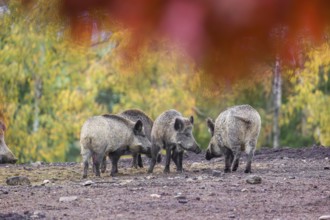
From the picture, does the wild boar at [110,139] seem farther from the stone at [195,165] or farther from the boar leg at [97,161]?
the stone at [195,165]

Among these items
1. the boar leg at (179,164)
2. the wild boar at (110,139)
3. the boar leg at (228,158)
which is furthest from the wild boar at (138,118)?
the boar leg at (228,158)

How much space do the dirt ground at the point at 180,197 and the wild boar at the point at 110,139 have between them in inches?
13.4

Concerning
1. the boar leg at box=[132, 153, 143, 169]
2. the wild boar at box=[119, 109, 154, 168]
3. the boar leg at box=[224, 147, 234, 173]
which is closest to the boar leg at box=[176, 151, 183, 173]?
the boar leg at box=[224, 147, 234, 173]

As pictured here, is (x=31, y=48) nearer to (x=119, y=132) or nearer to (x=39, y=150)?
(x=119, y=132)

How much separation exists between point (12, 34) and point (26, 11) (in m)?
0.27

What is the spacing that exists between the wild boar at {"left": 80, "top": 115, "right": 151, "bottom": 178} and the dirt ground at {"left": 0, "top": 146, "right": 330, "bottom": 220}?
1.12 ft

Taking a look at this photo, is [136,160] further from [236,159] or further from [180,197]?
[180,197]

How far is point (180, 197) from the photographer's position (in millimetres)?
6555

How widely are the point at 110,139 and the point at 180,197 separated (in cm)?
363

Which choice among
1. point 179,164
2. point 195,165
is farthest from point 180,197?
point 195,165

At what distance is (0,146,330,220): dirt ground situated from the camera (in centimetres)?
576

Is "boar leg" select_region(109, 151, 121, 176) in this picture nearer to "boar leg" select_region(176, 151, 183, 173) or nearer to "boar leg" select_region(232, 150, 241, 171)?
"boar leg" select_region(176, 151, 183, 173)

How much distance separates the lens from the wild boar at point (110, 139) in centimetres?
972

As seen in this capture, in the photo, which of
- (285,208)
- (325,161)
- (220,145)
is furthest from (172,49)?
(325,161)
